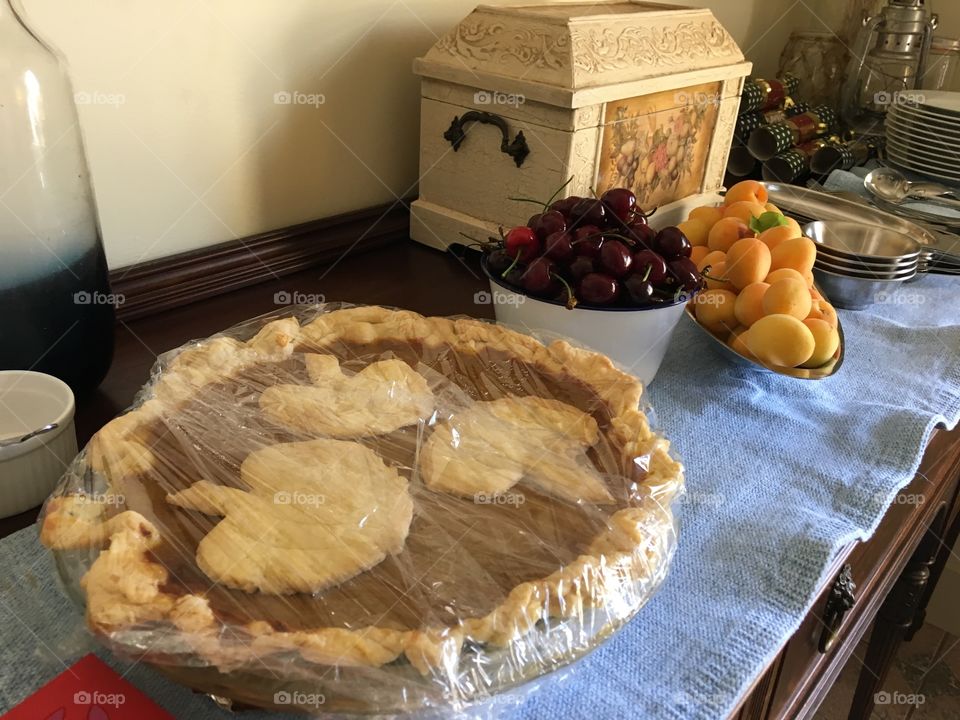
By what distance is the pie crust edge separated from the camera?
35 centimetres

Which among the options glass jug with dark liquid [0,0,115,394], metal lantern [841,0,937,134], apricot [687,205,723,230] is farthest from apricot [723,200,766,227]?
metal lantern [841,0,937,134]

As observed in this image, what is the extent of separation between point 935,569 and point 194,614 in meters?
1.17

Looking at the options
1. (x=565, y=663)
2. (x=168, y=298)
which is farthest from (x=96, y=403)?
(x=565, y=663)

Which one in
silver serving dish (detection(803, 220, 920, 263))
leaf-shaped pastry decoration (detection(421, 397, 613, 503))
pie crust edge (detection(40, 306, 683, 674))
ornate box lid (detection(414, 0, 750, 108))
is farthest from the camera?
silver serving dish (detection(803, 220, 920, 263))

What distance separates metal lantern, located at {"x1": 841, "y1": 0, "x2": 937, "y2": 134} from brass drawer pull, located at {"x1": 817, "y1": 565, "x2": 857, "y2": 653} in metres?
1.05

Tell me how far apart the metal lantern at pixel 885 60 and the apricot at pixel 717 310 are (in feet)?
2.82

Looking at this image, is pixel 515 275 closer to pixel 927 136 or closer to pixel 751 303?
pixel 751 303

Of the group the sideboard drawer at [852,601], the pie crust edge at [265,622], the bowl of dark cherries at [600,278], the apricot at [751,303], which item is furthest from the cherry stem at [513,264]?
the sideboard drawer at [852,601]

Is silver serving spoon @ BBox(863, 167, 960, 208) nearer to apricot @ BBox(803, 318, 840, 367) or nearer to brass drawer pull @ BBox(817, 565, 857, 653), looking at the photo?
apricot @ BBox(803, 318, 840, 367)

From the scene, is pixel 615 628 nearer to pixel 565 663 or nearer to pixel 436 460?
pixel 565 663

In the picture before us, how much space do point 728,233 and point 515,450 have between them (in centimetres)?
42

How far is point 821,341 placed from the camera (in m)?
0.69

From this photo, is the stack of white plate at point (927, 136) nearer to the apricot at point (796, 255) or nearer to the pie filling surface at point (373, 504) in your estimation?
the apricot at point (796, 255)

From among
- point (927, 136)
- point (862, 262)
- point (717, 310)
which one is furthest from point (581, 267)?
point (927, 136)
